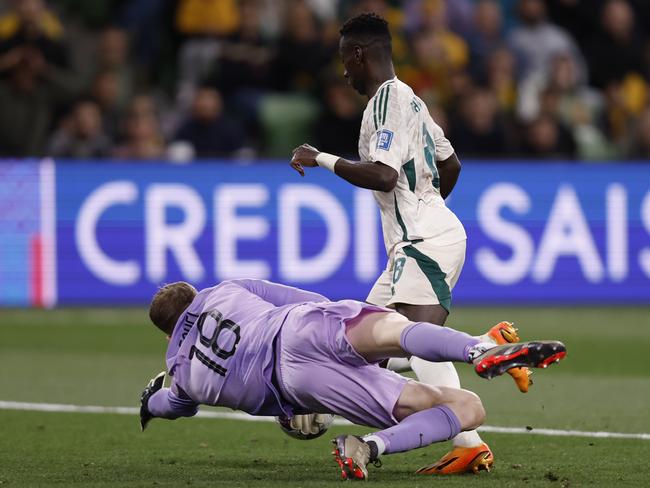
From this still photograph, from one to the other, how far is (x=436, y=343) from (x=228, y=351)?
1023mm

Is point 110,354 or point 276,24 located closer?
point 110,354

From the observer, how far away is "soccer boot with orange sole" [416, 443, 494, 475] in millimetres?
6664

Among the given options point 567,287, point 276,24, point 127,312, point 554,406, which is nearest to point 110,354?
point 127,312

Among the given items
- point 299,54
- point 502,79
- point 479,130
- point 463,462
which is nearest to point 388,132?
point 463,462

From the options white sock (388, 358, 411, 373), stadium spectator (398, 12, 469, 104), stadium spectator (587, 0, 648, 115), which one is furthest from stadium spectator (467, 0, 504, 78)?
white sock (388, 358, 411, 373)

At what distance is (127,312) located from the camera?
601 inches

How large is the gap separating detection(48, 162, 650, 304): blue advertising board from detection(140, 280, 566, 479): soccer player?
327 inches

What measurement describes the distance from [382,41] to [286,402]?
1889mm

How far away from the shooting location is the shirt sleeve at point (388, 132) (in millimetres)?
6828

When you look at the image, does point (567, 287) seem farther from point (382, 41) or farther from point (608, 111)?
point (382, 41)

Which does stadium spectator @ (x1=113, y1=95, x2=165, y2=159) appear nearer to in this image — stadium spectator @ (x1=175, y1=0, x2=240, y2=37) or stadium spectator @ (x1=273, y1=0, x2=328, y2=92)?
stadium spectator @ (x1=175, y1=0, x2=240, y2=37)

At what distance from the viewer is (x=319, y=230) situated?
1527 cm

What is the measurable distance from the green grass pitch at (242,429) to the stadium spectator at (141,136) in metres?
2.40

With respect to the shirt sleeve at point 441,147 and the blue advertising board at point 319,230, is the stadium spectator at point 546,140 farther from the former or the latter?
the shirt sleeve at point 441,147
